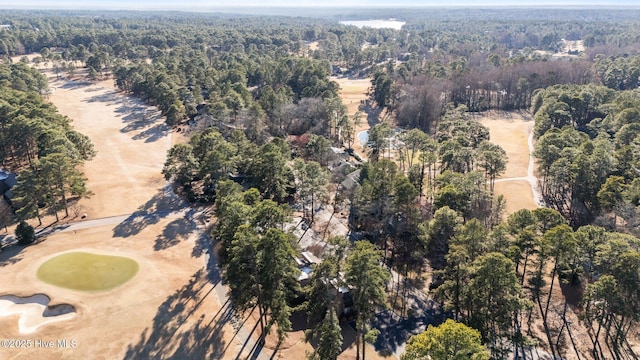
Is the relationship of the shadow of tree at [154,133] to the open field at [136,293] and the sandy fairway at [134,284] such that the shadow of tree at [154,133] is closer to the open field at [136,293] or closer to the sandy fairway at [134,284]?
the sandy fairway at [134,284]

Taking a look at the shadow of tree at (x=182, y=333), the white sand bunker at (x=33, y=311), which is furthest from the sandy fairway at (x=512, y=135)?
the white sand bunker at (x=33, y=311)

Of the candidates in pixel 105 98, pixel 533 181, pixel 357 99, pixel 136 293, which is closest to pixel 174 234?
pixel 136 293

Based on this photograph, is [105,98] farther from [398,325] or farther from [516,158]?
[398,325]

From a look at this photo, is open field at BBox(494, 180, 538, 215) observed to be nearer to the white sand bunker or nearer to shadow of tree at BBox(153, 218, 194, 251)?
shadow of tree at BBox(153, 218, 194, 251)

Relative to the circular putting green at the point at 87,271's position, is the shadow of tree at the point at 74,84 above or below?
above

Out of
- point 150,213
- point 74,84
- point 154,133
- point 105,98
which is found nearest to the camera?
point 150,213

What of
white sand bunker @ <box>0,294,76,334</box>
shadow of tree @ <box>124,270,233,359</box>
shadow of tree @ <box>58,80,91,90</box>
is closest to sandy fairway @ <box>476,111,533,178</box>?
shadow of tree @ <box>124,270,233,359</box>

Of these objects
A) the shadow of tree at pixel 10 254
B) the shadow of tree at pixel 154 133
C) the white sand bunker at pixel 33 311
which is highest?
the shadow of tree at pixel 154 133
